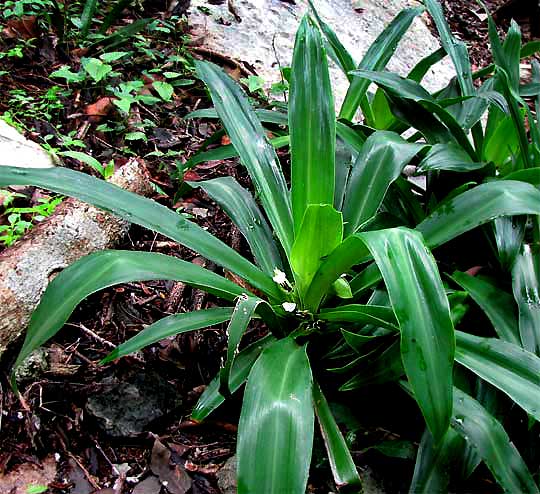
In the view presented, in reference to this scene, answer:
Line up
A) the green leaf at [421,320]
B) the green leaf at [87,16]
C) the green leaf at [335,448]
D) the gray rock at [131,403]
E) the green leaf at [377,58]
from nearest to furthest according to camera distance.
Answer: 1. the green leaf at [421,320]
2. the green leaf at [335,448]
3. the gray rock at [131,403]
4. the green leaf at [377,58]
5. the green leaf at [87,16]

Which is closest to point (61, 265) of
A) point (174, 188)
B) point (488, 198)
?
point (174, 188)

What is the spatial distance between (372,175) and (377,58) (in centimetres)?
71

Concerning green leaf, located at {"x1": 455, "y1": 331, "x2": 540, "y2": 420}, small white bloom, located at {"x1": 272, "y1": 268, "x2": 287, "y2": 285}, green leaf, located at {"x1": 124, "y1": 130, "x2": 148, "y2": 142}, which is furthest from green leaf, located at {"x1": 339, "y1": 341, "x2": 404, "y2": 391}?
green leaf, located at {"x1": 124, "y1": 130, "x2": 148, "y2": 142}

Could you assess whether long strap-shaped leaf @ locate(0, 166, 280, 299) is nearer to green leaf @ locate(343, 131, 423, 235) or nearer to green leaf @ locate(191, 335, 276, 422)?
green leaf @ locate(191, 335, 276, 422)

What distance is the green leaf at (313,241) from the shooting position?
3.56 feet

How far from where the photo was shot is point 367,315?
3.55ft

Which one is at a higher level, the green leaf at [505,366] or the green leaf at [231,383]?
the green leaf at [505,366]

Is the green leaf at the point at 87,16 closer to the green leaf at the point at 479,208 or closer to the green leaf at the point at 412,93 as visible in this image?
the green leaf at the point at 412,93

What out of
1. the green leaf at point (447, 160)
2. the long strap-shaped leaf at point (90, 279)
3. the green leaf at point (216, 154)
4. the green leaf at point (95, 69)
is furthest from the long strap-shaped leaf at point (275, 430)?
the green leaf at point (95, 69)

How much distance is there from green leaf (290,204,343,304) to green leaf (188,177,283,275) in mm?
116

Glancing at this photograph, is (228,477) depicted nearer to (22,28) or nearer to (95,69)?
(95,69)

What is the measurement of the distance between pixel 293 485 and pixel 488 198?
2.27ft

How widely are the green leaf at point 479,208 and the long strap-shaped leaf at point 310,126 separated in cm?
24

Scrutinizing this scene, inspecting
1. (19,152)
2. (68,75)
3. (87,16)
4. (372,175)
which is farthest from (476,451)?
(87,16)
